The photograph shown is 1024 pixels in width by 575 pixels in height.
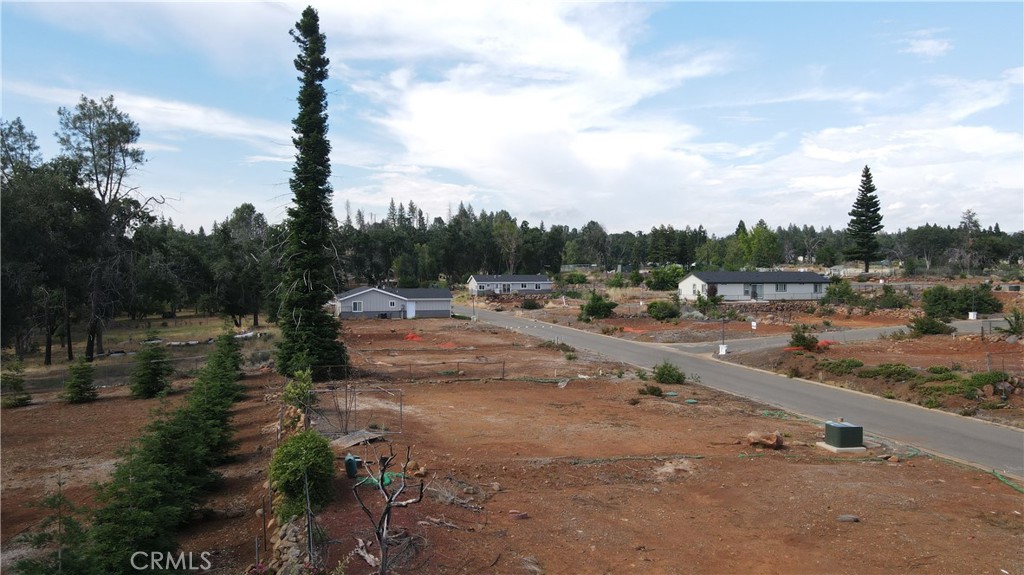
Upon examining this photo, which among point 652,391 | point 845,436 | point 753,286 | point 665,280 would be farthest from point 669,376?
point 665,280

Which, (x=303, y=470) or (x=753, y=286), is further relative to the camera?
(x=753, y=286)

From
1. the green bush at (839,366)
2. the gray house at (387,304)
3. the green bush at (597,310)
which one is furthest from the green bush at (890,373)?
the gray house at (387,304)

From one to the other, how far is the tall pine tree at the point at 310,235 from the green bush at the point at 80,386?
24.2 ft

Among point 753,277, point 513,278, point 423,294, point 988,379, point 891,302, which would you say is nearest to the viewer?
point 988,379

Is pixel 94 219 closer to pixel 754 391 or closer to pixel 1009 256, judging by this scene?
pixel 754 391

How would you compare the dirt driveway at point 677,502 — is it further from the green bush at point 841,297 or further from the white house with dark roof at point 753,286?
the white house with dark roof at point 753,286

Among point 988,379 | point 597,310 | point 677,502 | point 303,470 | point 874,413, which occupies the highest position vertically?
point 597,310

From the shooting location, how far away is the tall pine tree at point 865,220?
90.6 m

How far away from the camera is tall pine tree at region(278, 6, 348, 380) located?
27.5 meters

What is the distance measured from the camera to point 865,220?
9038cm

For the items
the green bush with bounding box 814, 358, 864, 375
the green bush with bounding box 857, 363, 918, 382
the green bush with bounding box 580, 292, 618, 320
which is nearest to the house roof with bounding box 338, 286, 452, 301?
the green bush with bounding box 580, 292, 618, 320

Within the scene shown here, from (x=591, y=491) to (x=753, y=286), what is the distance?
213 ft

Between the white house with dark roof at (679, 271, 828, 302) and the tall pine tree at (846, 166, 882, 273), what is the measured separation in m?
25.4

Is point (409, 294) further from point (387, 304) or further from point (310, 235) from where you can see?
point (310, 235)
